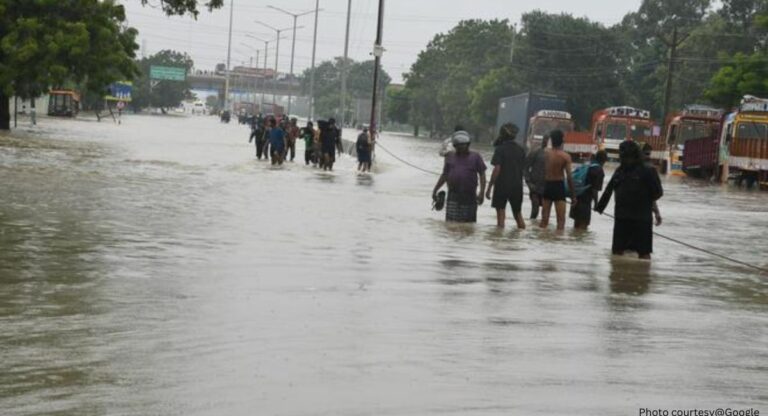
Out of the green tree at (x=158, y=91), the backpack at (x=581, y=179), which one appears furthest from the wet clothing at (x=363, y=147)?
the green tree at (x=158, y=91)

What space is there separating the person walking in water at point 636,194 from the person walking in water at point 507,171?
336 cm

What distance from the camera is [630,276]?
1405 centimetres

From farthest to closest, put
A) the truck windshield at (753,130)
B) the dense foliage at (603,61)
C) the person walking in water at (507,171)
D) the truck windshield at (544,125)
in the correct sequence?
1. the dense foliage at (603,61)
2. the truck windshield at (544,125)
3. the truck windshield at (753,130)
4. the person walking in water at (507,171)

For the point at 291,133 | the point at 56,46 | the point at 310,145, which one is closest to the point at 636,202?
the point at 310,145

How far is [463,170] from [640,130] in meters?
46.1

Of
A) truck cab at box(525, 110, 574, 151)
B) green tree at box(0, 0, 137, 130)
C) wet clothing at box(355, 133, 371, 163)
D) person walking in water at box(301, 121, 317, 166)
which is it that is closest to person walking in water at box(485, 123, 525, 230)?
wet clothing at box(355, 133, 371, 163)

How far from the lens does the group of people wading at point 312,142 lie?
3819 cm

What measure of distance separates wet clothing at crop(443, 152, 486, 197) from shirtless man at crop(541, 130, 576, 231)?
1062 mm

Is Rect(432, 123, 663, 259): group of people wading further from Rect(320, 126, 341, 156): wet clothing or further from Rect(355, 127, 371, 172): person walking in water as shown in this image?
Rect(320, 126, 341, 156): wet clothing

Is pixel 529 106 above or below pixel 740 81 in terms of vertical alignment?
below

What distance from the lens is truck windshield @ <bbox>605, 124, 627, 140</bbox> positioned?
63281 mm

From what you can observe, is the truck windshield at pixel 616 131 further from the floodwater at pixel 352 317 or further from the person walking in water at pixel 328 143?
the floodwater at pixel 352 317

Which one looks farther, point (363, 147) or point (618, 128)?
point (618, 128)

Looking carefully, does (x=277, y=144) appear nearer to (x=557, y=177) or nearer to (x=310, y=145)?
(x=310, y=145)
